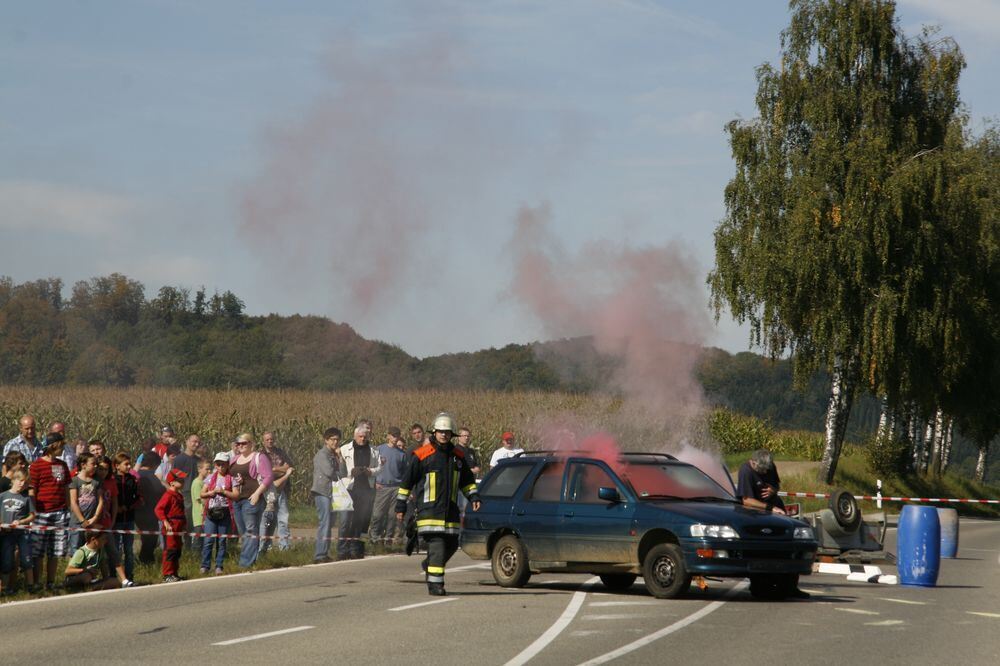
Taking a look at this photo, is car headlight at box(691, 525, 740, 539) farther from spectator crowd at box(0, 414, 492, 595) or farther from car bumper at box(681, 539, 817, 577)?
spectator crowd at box(0, 414, 492, 595)

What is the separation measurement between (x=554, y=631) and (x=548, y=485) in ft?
14.7

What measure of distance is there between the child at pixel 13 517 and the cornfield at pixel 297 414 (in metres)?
14.7

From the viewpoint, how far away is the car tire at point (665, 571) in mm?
15906

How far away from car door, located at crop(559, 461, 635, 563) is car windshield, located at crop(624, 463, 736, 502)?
31cm

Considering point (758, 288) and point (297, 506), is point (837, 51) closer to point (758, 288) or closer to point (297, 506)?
point (758, 288)

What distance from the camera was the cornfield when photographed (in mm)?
32531

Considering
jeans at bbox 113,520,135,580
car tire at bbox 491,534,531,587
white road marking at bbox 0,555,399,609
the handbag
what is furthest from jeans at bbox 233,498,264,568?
car tire at bbox 491,534,531,587

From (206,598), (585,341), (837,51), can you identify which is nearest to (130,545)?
(206,598)

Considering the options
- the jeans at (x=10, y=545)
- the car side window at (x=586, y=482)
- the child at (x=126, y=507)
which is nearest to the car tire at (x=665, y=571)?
the car side window at (x=586, y=482)

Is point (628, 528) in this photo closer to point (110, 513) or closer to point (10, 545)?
point (110, 513)

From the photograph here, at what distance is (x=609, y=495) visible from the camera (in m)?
16.4

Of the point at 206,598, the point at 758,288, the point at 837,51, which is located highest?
the point at 837,51

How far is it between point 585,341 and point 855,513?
10801mm

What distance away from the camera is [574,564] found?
1686cm
